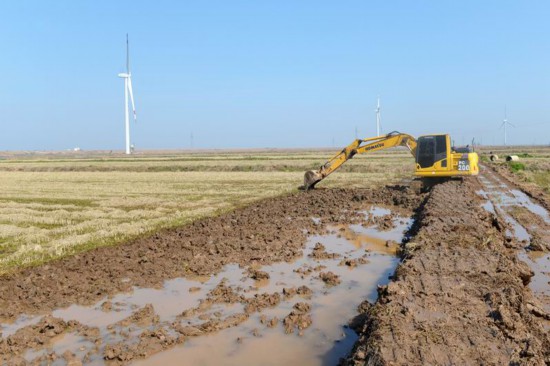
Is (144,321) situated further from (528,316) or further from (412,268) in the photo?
(528,316)

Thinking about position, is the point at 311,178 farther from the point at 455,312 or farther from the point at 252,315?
the point at 455,312

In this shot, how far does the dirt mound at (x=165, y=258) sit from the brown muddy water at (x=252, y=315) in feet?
1.37

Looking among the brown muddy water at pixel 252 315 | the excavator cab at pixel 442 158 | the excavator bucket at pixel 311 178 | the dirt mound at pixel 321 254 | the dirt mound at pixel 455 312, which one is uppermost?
the excavator cab at pixel 442 158

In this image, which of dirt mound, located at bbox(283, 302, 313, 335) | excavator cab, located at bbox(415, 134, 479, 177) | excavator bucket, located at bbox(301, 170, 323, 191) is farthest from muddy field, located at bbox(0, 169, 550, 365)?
excavator bucket, located at bbox(301, 170, 323, 191)

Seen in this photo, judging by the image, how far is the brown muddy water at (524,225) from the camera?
349 inches

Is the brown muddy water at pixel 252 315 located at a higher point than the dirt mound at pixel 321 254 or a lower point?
lower

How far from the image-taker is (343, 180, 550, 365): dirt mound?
5.25 m

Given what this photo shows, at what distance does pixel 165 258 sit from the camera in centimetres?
1120

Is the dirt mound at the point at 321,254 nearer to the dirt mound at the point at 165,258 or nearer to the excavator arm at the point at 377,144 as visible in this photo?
the dirt mound at the point at 165,258

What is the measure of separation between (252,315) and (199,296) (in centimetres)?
139

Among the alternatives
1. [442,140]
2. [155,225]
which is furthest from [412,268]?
[442,140]

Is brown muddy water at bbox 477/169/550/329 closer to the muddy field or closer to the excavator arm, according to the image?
the muddy field

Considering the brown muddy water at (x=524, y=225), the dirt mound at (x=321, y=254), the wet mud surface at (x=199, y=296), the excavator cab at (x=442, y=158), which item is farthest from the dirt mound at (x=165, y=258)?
the excavator cab at (x=442, y=158)

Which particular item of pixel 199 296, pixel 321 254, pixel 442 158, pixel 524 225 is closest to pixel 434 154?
pixel 442 158
